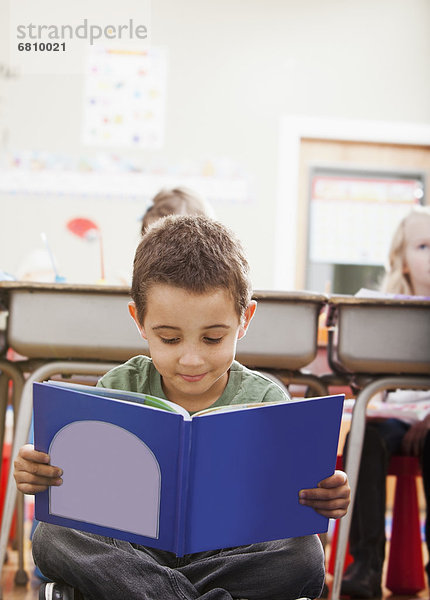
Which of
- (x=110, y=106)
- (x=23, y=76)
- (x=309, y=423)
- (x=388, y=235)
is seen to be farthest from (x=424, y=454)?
(x=23, y=76)

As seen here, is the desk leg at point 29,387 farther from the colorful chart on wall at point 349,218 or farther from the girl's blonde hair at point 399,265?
the colorful chart on wall at point 349,218

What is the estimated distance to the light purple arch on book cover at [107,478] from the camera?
759 mm

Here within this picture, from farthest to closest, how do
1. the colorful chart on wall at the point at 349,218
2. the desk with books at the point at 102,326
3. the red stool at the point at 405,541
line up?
the colorful chart on wall at the point at 349,218, the red stool at the point at 405,541, the desk with books at the point at 102,326

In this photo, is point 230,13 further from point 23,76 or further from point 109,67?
point 23,76

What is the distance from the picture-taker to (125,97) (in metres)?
3.18

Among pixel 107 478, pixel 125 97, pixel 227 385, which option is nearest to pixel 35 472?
pixel 107 478

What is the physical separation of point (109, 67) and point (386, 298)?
231cm

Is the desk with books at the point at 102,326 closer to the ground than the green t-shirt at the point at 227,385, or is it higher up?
higher up

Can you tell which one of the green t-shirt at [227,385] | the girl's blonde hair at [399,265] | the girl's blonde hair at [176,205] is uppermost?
the girl's blonde hair at [176,205]

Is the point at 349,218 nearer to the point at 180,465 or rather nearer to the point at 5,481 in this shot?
the point at 5,481

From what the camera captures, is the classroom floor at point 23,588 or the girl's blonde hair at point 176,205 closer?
the classroom floor at point 23,588

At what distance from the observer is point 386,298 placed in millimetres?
1271

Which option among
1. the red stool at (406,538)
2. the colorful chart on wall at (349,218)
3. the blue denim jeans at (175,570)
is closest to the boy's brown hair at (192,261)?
the blue denim jeans at (175,570)

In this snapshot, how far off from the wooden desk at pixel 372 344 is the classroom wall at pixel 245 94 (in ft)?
6.30
